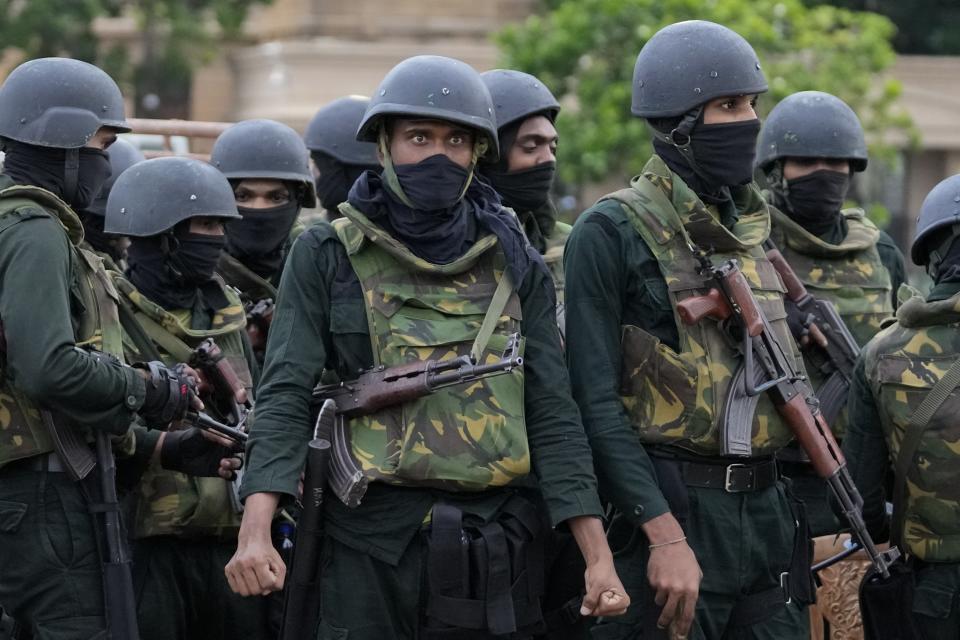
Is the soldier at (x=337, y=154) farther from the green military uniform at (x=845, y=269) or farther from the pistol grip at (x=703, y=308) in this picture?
the pistol grip at (x=703, y=308)

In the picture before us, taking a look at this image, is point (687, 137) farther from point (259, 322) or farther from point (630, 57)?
point (630, 57)

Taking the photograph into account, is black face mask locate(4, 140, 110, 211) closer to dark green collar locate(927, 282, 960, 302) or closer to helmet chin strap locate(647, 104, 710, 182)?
helmet chin strap locate(647, 104, 710, 182)

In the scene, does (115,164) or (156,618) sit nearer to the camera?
(156,618)

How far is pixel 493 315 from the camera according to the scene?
5.00 meters

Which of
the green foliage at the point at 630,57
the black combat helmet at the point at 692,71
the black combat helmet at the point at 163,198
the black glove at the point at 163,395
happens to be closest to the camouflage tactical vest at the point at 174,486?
the black combat helmet at the point at 163,198

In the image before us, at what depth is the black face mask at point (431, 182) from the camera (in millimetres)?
5027

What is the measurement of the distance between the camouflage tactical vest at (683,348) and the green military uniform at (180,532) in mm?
1598

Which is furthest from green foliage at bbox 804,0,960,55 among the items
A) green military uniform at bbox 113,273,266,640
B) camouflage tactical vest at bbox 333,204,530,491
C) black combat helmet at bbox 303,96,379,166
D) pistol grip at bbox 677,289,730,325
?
camouflage tactical vest at bbox 333,204,530,491

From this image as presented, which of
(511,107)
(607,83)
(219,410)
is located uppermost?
(511,107)

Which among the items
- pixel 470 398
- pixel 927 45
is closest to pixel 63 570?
pixel 470 398

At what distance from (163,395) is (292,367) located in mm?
708

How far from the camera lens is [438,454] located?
191 inches

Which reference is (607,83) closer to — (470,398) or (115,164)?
(115,164)

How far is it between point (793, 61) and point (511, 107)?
17324 mm
